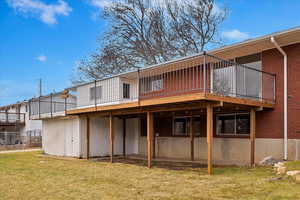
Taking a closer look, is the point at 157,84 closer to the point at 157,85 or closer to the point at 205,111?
the point at 157,85

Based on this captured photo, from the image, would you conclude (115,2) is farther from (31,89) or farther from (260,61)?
(31,89)

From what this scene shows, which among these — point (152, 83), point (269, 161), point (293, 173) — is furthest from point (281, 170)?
point (152, 83)

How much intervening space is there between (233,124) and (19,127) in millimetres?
29033

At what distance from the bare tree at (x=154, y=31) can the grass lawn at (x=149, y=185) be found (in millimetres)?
12958

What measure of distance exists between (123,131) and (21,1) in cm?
990

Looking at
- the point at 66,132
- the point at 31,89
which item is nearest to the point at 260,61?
the point at 66,132

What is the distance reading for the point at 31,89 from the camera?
144ft

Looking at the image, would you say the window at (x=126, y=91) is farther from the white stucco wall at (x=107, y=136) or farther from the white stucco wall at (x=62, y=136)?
the white stucco wall at (x=62, y=136)

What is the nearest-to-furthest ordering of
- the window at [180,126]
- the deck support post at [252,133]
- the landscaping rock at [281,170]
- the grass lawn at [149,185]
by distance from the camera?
1. the grass lawn at [149,185]
2. the landscaping rock at [281,170]
3. the deck support post at [252,133]
4. the window at [180,126]

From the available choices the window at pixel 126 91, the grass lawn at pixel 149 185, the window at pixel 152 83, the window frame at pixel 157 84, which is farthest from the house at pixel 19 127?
the grass lawn at pixel 149 185

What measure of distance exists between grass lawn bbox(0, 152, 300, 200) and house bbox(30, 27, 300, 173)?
3.76 ft

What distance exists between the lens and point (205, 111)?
38.3 feet

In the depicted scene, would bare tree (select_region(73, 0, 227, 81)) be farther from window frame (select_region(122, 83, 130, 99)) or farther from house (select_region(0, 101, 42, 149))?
house (select_region(0, 101, 42, 149))

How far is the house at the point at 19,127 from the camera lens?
25812 millimetres
